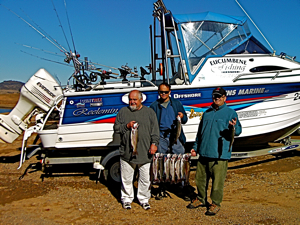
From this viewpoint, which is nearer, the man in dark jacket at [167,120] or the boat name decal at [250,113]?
the man in dark jacket at [167,120]

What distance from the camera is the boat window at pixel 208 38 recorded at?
19.0ft

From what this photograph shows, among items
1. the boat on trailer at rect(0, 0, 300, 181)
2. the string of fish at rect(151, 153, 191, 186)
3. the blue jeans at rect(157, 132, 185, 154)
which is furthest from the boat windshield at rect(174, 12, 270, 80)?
the string of fish at rect(151, 153, 191, 186)

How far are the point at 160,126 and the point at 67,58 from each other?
10.2ft

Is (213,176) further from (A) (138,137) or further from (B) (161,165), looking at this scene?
(A) (138,137)

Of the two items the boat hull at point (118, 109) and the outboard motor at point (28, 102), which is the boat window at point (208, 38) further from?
the outboard motor at point (28, 102)

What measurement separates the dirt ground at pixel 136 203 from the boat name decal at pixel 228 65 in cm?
224

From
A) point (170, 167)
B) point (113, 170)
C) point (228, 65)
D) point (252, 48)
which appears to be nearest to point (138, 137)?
point (170, 167)

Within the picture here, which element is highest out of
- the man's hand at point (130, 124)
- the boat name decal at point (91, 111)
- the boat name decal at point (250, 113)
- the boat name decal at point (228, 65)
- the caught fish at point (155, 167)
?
A: the boat name decal at point (228, 65)

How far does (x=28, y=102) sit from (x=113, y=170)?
2435mm

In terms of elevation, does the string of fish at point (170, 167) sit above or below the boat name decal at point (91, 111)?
below

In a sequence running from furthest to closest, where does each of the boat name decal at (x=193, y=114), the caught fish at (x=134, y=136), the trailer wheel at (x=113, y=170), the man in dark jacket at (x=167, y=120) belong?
1. the boat name decal at (x=193, y=114)
2. the trailer wheel at (x=113, y=170)
3. the man in dark jacket at (x=167, y=120)
4. the caught fish at (x=134, y=136)

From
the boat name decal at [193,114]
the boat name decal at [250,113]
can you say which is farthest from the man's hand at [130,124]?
the boat name decal at [250,113]

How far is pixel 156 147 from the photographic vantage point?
3.87 meters

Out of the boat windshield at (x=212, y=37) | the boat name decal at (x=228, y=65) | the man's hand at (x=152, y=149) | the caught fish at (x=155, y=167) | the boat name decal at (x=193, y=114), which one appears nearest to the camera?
the man's hand at (x=152, y=149)
